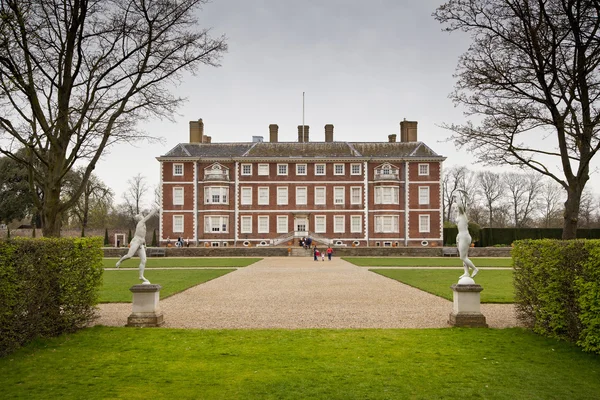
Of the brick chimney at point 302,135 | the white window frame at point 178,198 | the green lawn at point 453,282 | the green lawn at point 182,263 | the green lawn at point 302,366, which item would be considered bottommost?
the green lawn at point 182,263

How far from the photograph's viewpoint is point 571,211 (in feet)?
38.3

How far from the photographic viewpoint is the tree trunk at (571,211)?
37.6 feet

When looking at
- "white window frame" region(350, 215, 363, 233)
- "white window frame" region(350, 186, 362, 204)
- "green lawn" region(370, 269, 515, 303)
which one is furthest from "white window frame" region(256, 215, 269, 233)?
"green lawn" region(370, 269, 515, 303)

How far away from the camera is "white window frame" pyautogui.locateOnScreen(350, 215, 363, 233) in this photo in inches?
1718

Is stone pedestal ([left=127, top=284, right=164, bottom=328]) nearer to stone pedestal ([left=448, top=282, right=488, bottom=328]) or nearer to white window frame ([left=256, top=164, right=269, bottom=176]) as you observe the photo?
stone pedestal ([left=448, top=282, right=488, bottom=328])

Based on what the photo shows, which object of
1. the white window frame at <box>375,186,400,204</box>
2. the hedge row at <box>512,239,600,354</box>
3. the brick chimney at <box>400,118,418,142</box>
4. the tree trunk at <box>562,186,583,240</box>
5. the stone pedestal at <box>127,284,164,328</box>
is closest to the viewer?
the hedge row at <box>512,239,600,354</box>

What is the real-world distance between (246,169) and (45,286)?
37.2 metres

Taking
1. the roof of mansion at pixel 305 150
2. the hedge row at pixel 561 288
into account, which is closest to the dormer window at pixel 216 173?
the roof of mansion at pixel 305 150

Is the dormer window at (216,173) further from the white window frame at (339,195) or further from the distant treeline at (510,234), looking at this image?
the distant treeline at (510,234)

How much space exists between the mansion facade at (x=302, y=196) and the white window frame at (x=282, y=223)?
87 millimetres

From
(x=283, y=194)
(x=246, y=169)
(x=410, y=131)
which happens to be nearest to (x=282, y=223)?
(x=283, y=194)

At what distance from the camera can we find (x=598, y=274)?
20.3ft

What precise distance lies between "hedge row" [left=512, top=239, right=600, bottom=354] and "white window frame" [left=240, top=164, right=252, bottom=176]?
36.5 meters

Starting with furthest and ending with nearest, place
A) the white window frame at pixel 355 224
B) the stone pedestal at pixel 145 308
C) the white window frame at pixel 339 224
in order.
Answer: the white window frame at pixel 339 224 < the white window frame at pixel 355 224 < the stone pedestal at pixel 145 308
